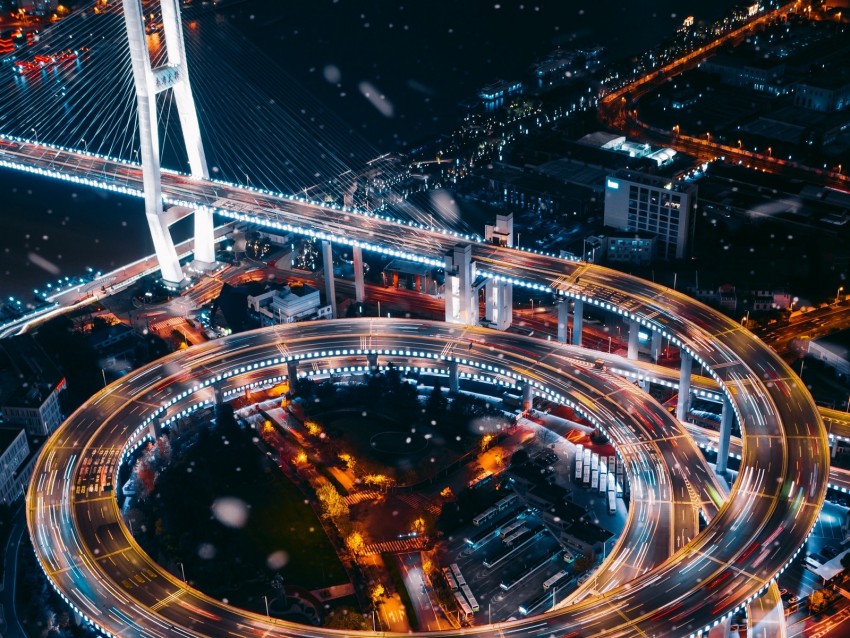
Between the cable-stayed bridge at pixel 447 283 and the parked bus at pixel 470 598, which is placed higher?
the cable-stayed bridge at pixel 447 283

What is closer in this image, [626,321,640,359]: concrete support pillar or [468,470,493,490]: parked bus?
[468,470,493,490]: parked bus

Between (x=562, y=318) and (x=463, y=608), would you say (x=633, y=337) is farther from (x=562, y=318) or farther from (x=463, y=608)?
(x=463, y=608)

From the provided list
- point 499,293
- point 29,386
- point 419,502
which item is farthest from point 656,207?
point 29,386

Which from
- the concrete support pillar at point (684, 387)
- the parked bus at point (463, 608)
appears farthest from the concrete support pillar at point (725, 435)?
the parked bus at point (463, 608)

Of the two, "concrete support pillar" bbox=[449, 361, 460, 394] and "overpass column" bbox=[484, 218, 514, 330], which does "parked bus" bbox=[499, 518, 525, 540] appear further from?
"overpass column" bbox=[484, 218, 514, 330]

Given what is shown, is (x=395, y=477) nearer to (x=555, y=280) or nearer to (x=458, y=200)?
(x=555, y=280)

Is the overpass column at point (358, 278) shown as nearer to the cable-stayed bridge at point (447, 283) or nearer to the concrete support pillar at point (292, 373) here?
the cable-stayed bridge at point (447, 283)

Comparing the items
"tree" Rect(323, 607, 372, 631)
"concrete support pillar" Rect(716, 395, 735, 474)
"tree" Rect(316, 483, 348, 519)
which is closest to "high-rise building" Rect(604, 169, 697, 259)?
"concrete support pillar" Rect(716, 395, 735, 474)
